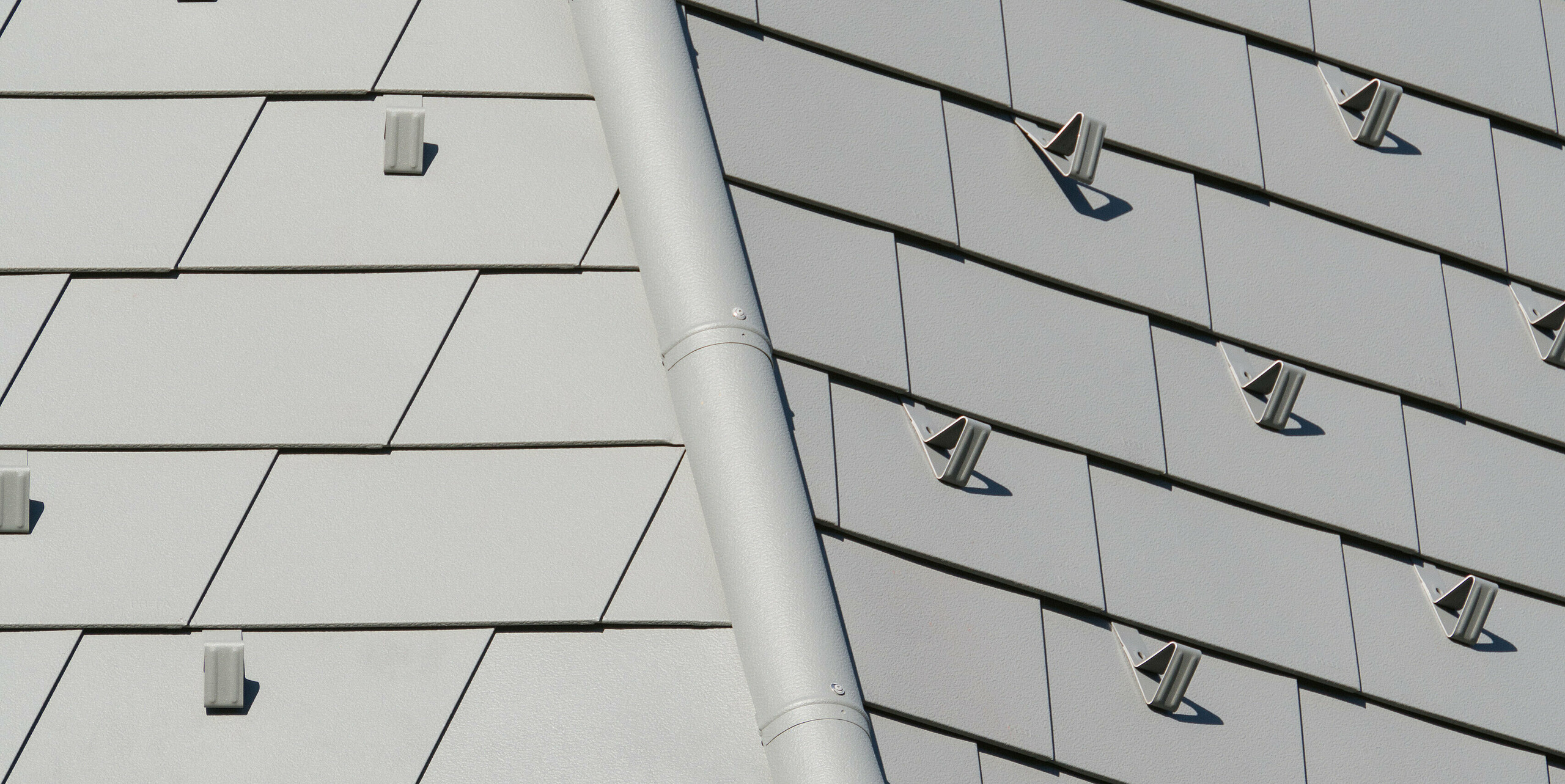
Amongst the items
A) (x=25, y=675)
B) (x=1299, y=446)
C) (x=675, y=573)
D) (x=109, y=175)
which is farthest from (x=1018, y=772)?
(x=109, y=175)

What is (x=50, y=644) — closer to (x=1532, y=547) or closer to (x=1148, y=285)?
(x=1148, y=285)

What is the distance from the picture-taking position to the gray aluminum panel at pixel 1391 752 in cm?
422

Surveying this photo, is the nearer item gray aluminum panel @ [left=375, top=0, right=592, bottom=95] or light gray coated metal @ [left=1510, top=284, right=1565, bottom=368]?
gray aluminum panel @ [left=375, top=0, right=592, bottom=95]

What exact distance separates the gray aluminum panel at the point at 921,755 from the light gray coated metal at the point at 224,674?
1.45m

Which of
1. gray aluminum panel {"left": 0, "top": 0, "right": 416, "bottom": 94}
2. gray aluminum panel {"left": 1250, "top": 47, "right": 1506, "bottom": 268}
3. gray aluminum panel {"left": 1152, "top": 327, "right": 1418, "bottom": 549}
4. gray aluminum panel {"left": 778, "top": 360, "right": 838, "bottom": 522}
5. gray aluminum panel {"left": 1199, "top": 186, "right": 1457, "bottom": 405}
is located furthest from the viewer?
gray aluminum panel {"left": 1250, "top": 47, "right": 1506, "bottom": 268}

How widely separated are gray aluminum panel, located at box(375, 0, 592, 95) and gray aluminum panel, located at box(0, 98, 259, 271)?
0.45 metres

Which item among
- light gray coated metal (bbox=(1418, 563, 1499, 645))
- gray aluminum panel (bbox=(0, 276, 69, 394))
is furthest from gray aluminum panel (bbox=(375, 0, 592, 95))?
Result: light gray coated metal (bbox=(1418, 563, 1499, 645))

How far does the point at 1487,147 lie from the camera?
527cm

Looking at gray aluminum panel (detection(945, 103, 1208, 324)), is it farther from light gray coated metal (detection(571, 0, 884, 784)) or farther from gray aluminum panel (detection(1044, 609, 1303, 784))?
gray aluminum panel (detection(1044, 609, 1303, 784))

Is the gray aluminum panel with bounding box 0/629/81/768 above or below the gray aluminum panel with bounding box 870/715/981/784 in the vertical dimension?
below

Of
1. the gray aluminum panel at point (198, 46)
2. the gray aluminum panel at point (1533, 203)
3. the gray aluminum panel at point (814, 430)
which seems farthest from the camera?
the gray aluminum panel at point (1533, 203)

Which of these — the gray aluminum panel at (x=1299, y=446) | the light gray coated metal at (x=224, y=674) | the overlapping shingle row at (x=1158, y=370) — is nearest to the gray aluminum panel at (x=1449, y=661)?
the overlapping shingle row at (x=1158, y=370)

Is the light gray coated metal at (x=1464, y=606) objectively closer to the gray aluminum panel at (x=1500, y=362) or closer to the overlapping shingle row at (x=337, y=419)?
the gray aluminum panel at (x=1500, y=362)

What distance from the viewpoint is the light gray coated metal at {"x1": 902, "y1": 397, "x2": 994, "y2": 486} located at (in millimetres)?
3967
